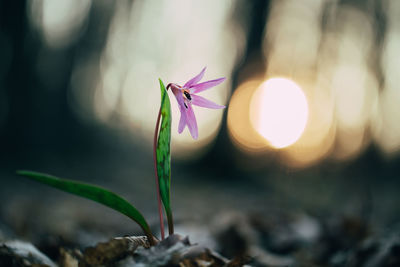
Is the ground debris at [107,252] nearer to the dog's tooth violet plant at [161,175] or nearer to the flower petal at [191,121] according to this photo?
the dog's tooth violet plant at [161,175]

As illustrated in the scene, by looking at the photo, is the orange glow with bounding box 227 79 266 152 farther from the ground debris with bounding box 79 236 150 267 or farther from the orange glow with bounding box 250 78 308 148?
the ground debris with bounding box 79 236 150 267

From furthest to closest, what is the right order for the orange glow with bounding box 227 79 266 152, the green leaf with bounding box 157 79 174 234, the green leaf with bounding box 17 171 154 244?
the orange glow with bounding box 227 79 266 152 < the green leaf with bounding box 157 79 174 234 < the green leaf with bounding box 17 171 154 244

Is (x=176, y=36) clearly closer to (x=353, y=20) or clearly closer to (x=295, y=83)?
(x=295, y=83)

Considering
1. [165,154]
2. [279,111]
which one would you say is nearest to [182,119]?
[165,154]

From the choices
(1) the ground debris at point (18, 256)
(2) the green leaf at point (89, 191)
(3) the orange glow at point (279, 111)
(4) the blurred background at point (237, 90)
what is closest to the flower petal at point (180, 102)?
(2) the green leaf at point (89, 191)

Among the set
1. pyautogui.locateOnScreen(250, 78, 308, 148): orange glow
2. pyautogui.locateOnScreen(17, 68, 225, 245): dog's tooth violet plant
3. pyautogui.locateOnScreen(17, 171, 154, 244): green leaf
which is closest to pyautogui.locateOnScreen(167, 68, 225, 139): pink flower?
pyautogui.locateOnScreen(17, 68, 225, 245): dog's tooth violet plant

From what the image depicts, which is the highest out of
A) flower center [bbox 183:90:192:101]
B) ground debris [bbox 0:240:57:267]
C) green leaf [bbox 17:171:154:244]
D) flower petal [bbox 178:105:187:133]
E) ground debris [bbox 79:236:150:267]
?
flower center [bbox 183:90:192:101]
